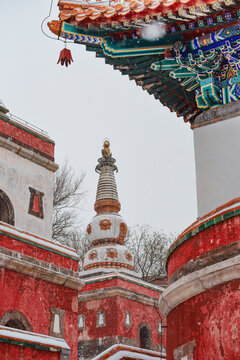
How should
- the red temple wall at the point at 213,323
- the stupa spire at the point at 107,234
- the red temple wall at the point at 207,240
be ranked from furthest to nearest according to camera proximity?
the stupa spire at the point at 107,234 → the red temple wall at the point at 207,240 → the red temple wall at the point at 213,323

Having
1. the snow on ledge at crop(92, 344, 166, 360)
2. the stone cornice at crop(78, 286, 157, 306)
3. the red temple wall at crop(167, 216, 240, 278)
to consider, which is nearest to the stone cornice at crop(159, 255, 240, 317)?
the red temple wall at crop(167, 216, 240, 278)

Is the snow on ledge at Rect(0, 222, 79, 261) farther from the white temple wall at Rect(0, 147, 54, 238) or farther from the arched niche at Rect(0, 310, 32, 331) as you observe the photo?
the white temple wall at Rect(0, 147, 54, 238)

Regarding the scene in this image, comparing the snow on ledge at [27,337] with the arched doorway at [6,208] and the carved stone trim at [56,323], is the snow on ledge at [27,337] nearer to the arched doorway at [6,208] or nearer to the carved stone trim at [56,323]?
the carved stone trim at [56,323]

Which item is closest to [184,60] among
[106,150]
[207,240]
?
[207,240]

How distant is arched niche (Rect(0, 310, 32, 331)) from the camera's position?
1406 centimetres

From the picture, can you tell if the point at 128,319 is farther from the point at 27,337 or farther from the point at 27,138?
the point at 27,337

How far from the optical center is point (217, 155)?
10578 mm

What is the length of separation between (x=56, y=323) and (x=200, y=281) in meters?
8.66

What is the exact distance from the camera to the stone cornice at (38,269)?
14389 millimetres

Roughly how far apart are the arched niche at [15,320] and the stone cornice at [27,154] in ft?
19.5

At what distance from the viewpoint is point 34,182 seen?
1911cm

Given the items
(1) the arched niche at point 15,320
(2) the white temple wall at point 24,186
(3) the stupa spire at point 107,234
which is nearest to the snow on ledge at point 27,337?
(1) the arched niche at point 15,320

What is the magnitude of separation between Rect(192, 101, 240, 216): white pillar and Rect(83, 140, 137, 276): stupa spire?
14.5 meters

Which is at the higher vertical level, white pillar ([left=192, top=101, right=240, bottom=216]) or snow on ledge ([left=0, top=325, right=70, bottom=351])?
white pillar ([left=192, top=101, right=240, bottom=216])
